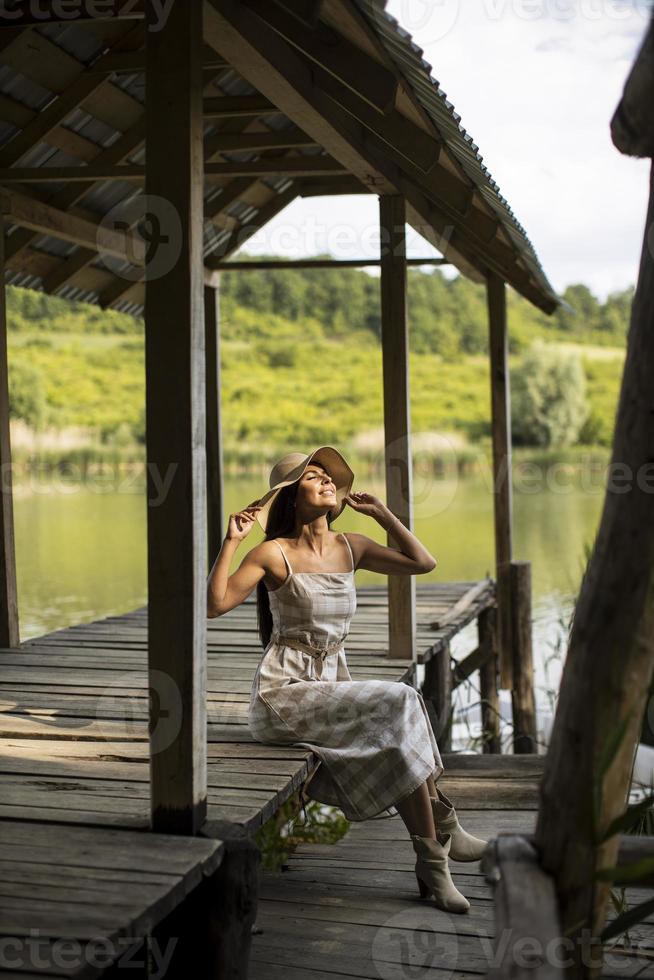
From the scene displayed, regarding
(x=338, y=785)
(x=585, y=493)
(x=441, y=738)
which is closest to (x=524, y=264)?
(x=441, y=738)

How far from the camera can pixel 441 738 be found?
19.1 feet

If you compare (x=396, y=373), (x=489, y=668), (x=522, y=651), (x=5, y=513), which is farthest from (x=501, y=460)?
(x=5, y=513)

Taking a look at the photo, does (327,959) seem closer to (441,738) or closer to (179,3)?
(179,3)

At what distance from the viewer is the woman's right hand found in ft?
10.4

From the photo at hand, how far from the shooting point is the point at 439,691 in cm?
584

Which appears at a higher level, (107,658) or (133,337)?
(133,337)

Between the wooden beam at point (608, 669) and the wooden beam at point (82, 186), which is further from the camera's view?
the wooden beam at point (82, 186)

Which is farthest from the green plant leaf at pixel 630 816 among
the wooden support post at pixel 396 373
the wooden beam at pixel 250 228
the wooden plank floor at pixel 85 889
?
the wooden beam at pixel 250 228

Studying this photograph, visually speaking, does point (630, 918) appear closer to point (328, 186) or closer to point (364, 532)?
point (328, 186)

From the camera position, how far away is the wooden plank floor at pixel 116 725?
2887 mm

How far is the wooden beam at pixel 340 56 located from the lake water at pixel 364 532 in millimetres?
4531

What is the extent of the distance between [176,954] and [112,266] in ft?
16.6

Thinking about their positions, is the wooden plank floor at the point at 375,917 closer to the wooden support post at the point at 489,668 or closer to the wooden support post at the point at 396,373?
the wooden support post at the point at 396,373

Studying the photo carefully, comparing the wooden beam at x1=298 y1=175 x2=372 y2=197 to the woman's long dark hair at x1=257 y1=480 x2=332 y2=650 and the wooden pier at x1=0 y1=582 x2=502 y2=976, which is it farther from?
the woman's long dark hair at x1=257 y1=480 x2=332 y2=650
